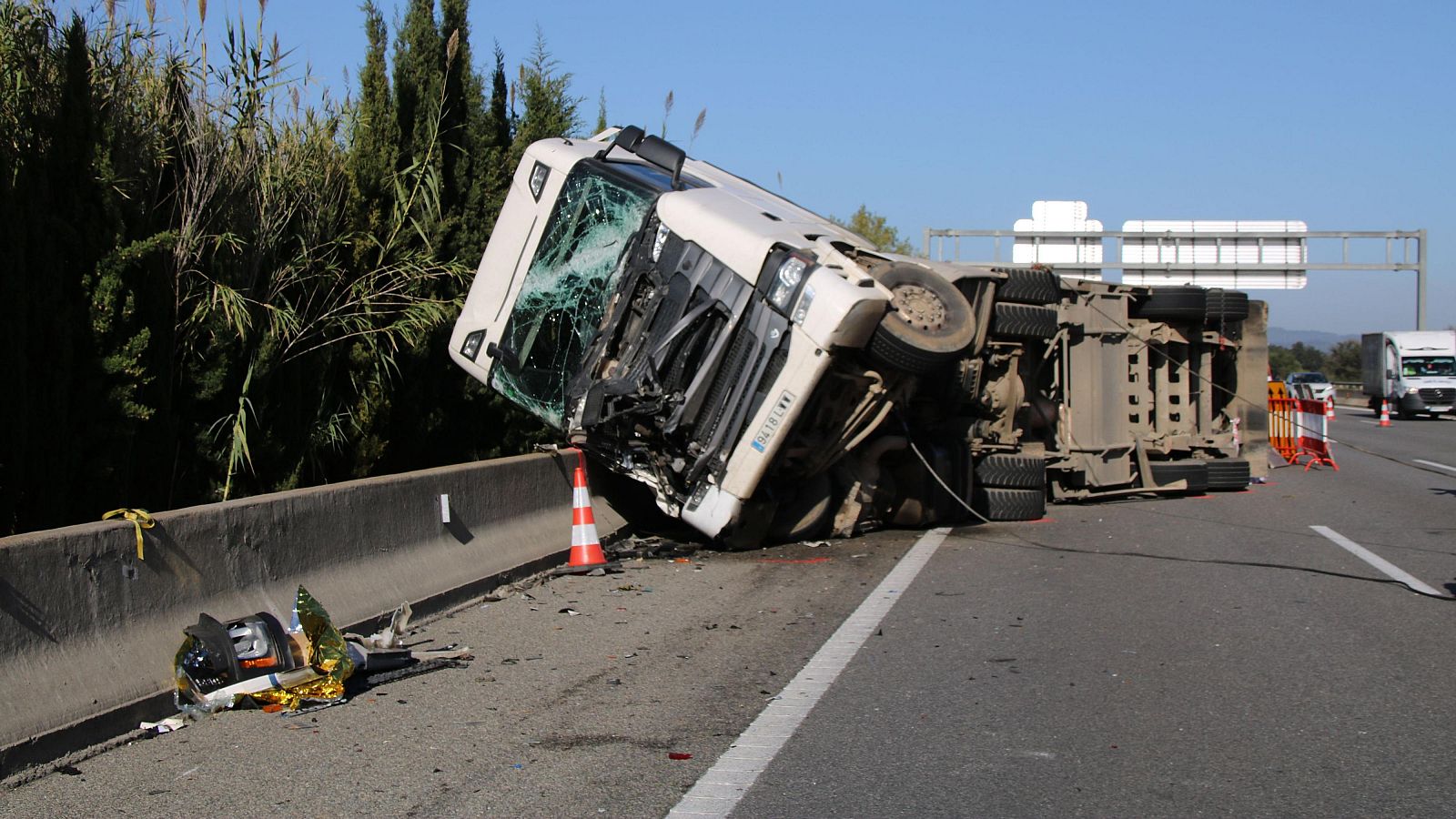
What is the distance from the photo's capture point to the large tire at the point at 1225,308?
1476 cm

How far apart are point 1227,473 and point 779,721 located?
414 inches

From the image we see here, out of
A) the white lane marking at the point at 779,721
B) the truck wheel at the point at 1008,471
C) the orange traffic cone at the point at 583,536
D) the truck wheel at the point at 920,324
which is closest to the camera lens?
the white lane marking at the point at 779,721

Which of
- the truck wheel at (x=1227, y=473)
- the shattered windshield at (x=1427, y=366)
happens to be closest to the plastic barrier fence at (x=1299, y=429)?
the truck wheel at (x=1227, y=473)

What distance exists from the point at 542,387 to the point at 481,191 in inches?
114

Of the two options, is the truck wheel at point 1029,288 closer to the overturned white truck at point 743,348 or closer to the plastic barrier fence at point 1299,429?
the overturned white truck at point 743,348

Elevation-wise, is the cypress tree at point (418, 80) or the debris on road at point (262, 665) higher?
the cypress tree at point (418, 80)

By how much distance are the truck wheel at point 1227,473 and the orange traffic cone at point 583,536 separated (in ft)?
25.6

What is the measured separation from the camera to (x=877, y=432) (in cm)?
→ 1066

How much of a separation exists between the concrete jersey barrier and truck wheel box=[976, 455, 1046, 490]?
4.56 meters

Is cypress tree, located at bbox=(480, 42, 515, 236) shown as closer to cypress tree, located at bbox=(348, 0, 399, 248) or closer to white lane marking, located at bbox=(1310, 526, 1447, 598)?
cypress tree, located at bbox=(348, 0, 399, 248)

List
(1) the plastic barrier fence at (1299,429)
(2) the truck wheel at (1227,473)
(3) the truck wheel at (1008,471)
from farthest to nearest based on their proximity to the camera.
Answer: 1. (1) the plastic barrier fence at (1299,429)
2. (2) the truck wheel at (1227,473)
3. (3) the truck wheel at (1008,471)

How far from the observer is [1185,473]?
14375mm

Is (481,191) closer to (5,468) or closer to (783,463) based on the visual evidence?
(783,463)

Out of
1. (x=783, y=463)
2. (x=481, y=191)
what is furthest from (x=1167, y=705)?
(x=481, y=191)
